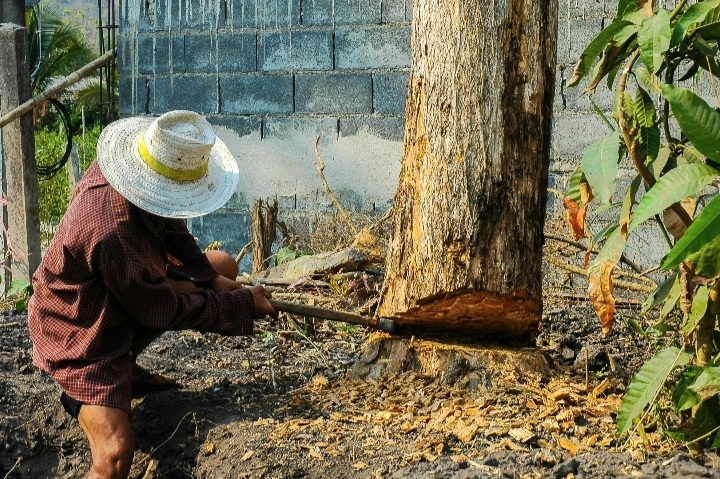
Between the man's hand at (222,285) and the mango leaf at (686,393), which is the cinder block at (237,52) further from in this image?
the mango leaf at (686,393)

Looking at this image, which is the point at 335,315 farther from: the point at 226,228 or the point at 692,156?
the point at 226,228

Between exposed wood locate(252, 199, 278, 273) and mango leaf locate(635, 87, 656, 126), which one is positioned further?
exposed wood locate(252, 199, 278, 273)

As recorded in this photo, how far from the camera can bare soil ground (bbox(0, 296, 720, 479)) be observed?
3049 millimetres

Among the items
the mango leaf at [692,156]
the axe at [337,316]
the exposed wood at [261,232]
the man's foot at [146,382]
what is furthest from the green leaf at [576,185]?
the exposed wood at [261,232]

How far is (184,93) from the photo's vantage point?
23.8ft

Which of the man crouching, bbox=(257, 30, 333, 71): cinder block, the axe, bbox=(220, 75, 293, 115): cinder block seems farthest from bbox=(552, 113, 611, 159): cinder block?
the man crouching

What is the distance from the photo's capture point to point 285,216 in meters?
7.05

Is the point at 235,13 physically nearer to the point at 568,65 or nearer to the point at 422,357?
the point at 568,65

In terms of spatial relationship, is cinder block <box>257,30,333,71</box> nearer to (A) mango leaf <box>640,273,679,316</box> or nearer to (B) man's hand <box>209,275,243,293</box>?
(B) man's hand <box>209,275,243,293</box>

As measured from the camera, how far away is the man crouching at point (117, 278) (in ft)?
10.9

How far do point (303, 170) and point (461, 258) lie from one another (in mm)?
3499

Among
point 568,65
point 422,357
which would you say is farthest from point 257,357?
point 568,65

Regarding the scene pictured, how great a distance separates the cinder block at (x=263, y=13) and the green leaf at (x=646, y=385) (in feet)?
15.2

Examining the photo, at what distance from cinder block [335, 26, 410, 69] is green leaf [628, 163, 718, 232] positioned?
166 inches
